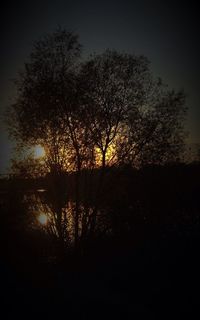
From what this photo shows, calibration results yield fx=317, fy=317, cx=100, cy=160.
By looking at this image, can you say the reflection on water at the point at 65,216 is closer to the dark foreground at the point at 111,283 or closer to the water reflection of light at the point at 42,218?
the water reflection of light at the point at 42,218

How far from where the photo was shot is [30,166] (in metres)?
25.2

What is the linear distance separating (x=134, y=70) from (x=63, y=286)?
1786 cm

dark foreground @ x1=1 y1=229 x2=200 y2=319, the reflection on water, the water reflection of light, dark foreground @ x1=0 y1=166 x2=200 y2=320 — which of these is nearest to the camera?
dark foreground @ x1=1 y1=229 x2=200 y2=319

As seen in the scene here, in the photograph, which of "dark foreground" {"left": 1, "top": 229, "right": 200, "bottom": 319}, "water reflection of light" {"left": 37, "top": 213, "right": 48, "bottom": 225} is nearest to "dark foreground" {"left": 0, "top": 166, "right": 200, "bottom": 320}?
"dark foreground" {"left": 1, "top": 229, "right": 200, "bottom": 319}

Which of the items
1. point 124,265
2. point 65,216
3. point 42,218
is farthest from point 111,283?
point 42,218

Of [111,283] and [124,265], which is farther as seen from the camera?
[124,265]

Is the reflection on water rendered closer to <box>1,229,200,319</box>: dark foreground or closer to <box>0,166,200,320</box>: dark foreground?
<box>0,166,200,320</box>: dark foreground

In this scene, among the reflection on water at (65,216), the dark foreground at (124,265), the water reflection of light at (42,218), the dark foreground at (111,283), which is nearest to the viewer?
the dark foreground at (111,283)

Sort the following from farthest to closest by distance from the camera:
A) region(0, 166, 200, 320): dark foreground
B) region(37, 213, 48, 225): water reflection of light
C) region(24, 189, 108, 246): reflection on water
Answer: region(37, 213, 48, 225): water reflection of light
region(24, 189, 108, 246): reflection on water
region(0, 166, 200, 320): dark foreground

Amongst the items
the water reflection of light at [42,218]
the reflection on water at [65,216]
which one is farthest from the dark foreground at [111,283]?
the water reflection of light at [42,218]

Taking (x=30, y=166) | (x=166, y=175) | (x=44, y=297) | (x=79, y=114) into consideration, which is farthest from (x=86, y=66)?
(x=44, y=297)

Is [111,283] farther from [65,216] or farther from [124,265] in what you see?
[65,216]

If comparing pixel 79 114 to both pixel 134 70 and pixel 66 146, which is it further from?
pixel 134 70

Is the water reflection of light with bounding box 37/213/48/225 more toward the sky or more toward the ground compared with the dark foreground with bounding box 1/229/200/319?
more toward the sky
